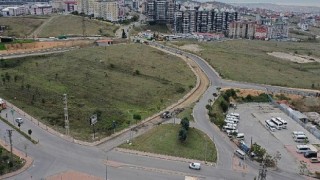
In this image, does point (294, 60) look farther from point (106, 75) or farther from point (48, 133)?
point (48, 133)

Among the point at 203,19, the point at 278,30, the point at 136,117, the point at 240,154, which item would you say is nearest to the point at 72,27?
the point at 203,19

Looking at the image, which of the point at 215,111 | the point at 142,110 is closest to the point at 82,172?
the point at 142,110

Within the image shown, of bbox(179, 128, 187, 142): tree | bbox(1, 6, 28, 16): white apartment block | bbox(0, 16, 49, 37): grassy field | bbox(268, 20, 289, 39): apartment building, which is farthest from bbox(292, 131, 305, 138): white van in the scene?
bbox(1, 6, 28, 16): white apartment block

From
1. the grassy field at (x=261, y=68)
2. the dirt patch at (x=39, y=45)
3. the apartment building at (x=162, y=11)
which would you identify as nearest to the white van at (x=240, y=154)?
the grassy field at (x=261, y=68)

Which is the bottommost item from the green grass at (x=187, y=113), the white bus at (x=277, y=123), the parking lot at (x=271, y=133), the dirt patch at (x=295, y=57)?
the parking lot at (x=271, y=133)

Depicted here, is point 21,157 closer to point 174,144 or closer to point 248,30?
point 174,144

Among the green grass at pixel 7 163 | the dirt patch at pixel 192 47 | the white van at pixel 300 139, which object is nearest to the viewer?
Answer: the green grass at pixel 7 163

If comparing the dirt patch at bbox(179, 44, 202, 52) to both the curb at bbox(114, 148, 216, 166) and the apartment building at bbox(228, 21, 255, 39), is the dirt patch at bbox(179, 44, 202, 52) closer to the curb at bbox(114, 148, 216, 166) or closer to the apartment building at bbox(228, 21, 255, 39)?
the apartment building at bbox(228, 21, 255, 39)

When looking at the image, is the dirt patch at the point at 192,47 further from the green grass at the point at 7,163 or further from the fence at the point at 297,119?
the green grass at the point at 7,163
